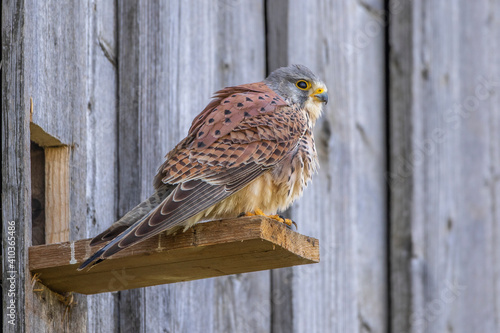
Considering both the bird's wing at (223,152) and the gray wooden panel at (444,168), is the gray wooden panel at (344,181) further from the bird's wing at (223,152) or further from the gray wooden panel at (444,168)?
the bird's wing at (223,152)

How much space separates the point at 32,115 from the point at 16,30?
0.92 ft

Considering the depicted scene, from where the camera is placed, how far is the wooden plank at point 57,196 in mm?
2893

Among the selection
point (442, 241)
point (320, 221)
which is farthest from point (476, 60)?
point (320, 221)

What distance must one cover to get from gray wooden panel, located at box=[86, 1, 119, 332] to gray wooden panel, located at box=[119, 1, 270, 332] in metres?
0.05

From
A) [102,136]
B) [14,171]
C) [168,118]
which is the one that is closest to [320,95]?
[168,118]

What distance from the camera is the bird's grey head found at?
3.81 meters

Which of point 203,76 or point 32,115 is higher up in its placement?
point 203,76

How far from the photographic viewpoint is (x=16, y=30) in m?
2.69

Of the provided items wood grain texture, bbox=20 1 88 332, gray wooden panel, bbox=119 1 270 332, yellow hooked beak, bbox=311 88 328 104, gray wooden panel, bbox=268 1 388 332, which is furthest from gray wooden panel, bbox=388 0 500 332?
wood grain texture, bbox=20 1 88 332

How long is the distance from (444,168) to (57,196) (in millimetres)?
2786

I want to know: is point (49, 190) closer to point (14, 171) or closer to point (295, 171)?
point (14, 171)

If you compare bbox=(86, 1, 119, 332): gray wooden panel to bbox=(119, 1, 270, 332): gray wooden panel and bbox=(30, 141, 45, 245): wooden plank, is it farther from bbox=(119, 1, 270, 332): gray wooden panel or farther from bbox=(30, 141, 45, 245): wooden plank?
bbox=(30, 141, 45, 245): wooden plank

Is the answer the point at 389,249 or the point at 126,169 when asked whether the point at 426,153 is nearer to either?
the point at 389,249

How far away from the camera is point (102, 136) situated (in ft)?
10.5
